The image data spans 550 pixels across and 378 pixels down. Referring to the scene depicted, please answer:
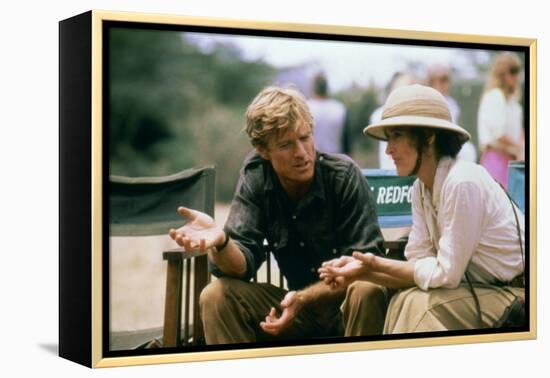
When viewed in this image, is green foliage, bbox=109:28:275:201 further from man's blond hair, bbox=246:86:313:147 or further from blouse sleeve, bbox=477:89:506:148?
blouse sleeve, bbox=477:89:506:148

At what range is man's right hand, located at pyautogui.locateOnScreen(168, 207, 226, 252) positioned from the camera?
7.21 m

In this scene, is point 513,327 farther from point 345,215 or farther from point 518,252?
point 345,215

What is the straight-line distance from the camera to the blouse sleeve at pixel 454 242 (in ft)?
26.0

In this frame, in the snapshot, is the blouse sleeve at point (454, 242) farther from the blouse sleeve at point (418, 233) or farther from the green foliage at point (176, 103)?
the green foliage at point (176, 103)

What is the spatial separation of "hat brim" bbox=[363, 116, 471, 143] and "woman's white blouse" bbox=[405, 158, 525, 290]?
20cm

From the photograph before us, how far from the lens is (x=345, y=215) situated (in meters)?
7.64

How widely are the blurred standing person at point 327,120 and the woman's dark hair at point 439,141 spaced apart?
1.49ft

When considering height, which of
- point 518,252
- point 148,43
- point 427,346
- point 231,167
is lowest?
point 427,346

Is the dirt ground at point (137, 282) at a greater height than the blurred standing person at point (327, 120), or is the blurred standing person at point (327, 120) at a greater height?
the blurred standing person at point (327, 120)

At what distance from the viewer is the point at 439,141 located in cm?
796

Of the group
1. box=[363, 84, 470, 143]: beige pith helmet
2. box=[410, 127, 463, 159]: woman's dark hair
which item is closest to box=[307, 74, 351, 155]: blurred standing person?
box=[363, 84, 470, 143]: beige pith helmet

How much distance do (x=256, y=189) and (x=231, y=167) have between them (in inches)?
7.7

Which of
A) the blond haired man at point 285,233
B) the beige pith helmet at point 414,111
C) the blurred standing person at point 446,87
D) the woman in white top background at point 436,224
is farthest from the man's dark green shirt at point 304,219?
the blurred standing person at point 446,87

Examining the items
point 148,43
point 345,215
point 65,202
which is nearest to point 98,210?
point 65,202
